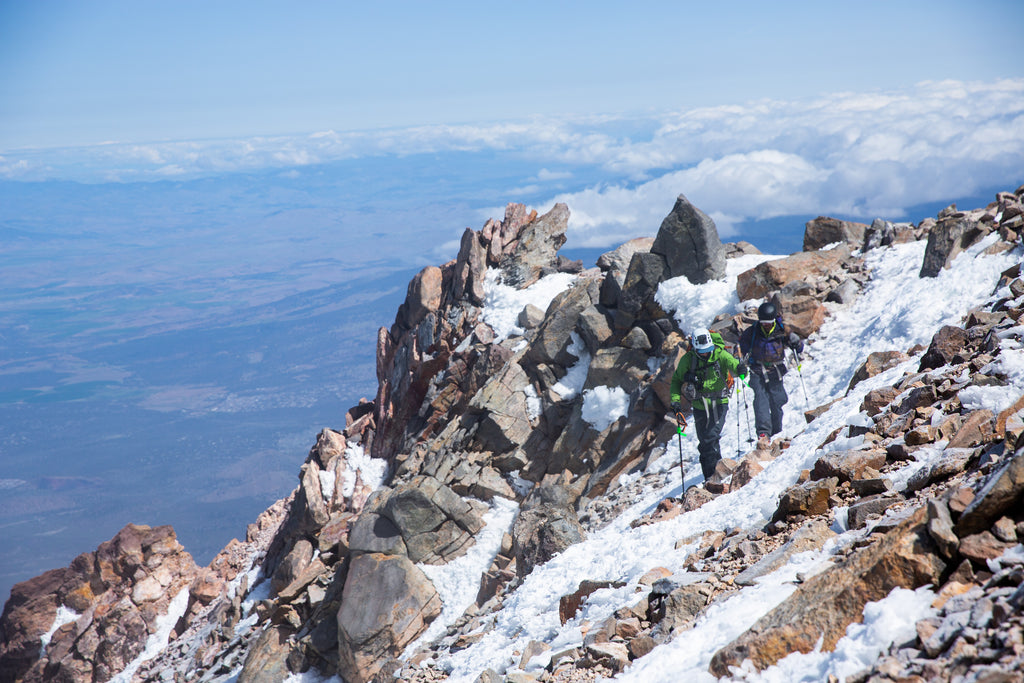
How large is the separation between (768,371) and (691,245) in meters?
9.36

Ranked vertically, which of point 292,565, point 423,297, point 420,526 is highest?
point 423,297

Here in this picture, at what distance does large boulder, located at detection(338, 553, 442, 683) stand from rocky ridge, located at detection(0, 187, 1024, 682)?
2.6 inches

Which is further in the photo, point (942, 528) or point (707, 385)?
point (707, 385)

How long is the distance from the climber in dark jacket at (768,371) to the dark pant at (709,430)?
79.7 inches

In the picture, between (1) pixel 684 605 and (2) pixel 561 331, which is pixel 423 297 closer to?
A: (2) pixel 561 331

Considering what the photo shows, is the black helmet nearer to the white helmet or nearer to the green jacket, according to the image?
the green jacket

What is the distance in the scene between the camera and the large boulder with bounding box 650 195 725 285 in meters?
23.3

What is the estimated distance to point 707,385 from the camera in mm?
13742

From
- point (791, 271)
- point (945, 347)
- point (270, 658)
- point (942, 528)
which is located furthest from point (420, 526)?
point (942, 528)

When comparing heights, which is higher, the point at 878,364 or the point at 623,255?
the point at 623,255

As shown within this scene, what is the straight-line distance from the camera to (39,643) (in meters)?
35.1

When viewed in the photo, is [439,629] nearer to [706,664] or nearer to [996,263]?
[706,664]

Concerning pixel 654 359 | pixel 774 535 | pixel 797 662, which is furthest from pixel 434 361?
pixel 797 662

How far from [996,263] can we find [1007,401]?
11241mm
